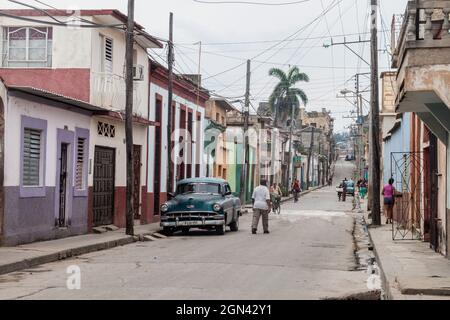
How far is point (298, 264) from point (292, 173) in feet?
239

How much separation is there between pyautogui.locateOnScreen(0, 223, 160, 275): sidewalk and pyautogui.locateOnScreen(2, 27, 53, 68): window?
5838 mm

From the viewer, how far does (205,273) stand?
12930 millimetres

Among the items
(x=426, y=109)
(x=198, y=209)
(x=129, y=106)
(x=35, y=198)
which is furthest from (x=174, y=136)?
(x=426, y=109)

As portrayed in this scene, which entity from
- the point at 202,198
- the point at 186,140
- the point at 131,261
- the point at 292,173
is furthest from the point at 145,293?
the point at 292,173

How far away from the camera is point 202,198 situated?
23.1m

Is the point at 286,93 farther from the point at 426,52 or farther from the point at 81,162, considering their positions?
the point at 426,52

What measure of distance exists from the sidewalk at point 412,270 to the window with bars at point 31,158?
8.69m

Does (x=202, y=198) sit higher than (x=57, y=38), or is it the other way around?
(x=57, y=38)

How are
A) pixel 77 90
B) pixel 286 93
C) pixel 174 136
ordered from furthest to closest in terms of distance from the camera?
pixel 286 93 < pixel 174 136 < pixel 77 90

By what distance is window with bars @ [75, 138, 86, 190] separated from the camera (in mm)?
21859

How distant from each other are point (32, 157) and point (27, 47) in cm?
585

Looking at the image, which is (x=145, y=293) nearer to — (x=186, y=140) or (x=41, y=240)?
(x=41, y=240)

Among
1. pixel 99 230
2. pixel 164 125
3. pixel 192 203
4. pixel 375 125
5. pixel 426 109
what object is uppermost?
pixel 164 125
